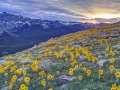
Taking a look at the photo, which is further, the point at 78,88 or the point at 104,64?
the point at 104,64

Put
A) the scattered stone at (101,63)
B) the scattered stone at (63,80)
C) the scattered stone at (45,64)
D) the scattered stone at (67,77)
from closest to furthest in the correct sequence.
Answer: the scattered stone at (63,80)
the scattered stone at (67,77)
the scattered stone at (101,63)
the scattered stone at (45,64)

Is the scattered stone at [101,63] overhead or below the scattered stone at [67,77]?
overhead

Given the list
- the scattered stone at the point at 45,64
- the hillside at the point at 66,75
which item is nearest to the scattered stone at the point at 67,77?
the hillside at the point at 66,75

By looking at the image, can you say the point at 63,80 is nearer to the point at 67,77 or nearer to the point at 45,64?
the point at 67,77

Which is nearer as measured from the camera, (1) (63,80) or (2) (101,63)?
(1) (63,80)

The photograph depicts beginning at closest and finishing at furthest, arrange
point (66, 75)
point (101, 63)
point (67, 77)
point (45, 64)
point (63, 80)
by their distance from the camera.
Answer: point (63, 80)
point (67, 77)
point (66, 75)
point (101, 63)
point (45, 64)

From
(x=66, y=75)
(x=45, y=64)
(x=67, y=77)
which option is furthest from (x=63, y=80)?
(x=45, y=64)

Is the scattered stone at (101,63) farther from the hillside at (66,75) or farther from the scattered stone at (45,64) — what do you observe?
the scattered stone at (45,64)

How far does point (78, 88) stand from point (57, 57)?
26.8ft

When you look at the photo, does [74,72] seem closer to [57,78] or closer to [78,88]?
[57,78]

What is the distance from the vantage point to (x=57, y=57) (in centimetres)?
2300

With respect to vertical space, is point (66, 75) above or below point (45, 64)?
below

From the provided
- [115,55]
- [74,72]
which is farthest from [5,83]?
[115,55]

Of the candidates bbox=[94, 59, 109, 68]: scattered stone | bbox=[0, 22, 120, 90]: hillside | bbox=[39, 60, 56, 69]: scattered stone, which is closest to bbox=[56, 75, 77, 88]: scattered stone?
bbox=[0, 22, 120, 90]: hillside
